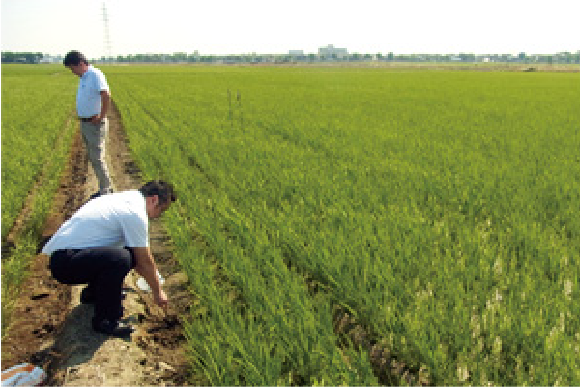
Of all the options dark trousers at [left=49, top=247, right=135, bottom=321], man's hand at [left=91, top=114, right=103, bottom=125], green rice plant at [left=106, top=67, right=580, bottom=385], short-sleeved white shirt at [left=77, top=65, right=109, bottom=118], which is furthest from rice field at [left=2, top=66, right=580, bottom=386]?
short-sleeved white shirt at [left=77, top=65, right=109, bottom=118]

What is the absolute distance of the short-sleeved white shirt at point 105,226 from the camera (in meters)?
2.80

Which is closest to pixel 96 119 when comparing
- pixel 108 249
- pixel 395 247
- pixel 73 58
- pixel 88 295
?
pixel 73 58

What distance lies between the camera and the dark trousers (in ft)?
9.11

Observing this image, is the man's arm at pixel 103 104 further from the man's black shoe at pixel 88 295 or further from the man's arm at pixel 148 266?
the man's arm at pixel 148 266

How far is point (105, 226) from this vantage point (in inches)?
112

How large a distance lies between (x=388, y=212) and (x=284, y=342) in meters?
2.21

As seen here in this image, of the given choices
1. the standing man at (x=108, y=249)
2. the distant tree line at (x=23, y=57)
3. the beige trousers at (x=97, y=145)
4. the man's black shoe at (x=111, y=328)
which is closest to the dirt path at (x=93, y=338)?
the man's black shoe at (x=111, y=328)

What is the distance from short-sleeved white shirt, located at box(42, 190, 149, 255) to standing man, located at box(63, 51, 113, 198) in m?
2.91

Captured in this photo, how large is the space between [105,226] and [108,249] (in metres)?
0.15

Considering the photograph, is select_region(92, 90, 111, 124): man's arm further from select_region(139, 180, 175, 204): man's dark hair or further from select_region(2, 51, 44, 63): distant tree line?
select_region(2, 51, 44, 63): distant tree line

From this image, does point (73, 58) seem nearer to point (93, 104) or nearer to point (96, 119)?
point (93, 104)

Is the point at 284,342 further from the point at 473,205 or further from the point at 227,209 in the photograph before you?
the point at 473,205

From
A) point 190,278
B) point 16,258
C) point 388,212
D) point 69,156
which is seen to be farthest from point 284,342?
point 69,156

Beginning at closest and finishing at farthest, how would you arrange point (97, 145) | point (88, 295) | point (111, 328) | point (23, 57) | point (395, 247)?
point (111, 328)
point (88, 295)
point (395, 247)
point (97, 145)
point (23, 57)
